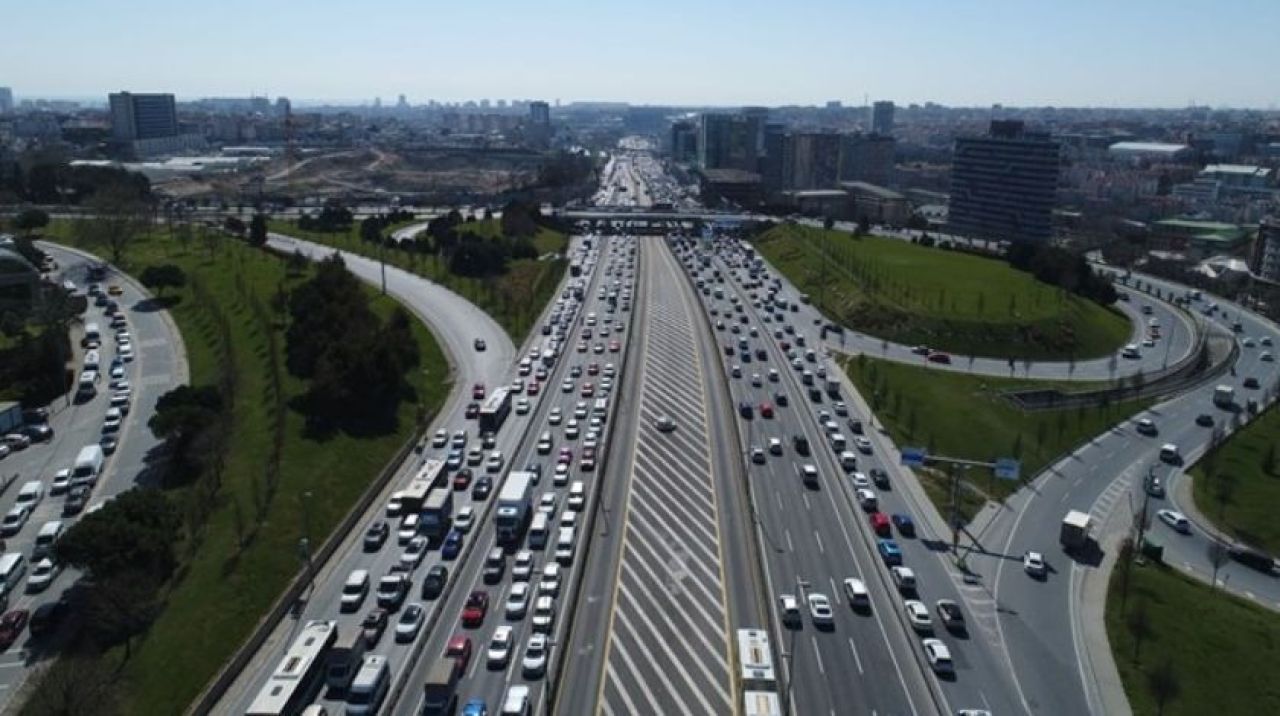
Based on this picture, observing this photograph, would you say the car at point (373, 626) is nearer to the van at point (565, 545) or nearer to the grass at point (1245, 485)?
the van at point (565, 545)

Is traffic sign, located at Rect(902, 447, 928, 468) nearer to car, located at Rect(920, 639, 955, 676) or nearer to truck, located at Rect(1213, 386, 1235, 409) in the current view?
car, located at Rect(920, 639, 955, 676)

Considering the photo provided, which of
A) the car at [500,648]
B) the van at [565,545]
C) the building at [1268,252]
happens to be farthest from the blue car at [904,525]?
the building at [1268,252]

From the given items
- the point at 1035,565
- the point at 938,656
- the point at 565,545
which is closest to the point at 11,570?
the point at 565,545

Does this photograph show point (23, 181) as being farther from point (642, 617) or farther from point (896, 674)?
point (896, 674)

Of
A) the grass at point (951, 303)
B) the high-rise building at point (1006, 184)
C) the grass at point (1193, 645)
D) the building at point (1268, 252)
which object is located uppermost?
the high-rise building at point (1006, 184)

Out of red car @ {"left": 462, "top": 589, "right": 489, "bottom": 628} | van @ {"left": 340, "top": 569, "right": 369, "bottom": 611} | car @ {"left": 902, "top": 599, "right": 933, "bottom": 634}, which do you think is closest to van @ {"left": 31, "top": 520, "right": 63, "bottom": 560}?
van @ {"left": 340, "top": 569, "right": 369, "bottom": 611}
